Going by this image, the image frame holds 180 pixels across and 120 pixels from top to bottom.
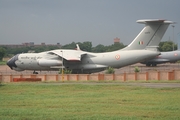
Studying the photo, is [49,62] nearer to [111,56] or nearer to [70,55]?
[70,55]

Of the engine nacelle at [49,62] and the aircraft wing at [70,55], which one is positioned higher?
the aircraft wing at [70,55]

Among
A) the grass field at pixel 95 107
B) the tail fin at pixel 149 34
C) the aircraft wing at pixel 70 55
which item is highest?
the tail fin at pixel 149 34

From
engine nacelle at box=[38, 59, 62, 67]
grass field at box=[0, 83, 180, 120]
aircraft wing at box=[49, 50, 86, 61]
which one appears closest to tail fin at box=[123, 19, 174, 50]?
aircraft wing at box=[49, 50, 86, 61]

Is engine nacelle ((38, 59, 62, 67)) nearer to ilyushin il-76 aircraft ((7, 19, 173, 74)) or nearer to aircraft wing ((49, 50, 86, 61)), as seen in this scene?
ilyushin il-76 aircraft ((7, 19, 173, 74))

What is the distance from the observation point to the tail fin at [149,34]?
47.5 m

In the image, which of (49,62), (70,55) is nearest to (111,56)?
(70,55)

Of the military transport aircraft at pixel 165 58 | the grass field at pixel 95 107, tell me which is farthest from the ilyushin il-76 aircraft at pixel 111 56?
the grass field at pixel 95 107

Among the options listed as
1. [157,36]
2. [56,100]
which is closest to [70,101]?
[56,100]

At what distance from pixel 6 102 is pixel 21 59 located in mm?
32798

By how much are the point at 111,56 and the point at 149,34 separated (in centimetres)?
612

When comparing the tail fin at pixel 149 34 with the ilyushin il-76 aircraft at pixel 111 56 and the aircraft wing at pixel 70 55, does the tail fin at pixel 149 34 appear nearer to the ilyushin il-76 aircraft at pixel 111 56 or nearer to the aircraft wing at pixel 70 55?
the ilyushin il-76 aircraft at pixel 111 56

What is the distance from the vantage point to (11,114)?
1399cm

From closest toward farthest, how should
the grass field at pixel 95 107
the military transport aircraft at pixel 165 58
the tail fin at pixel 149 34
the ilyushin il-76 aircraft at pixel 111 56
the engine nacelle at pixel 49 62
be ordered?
the grass field at pixel 95 107 < the ilyushin il-76 aircraft at pixel 111 56 < the tail fin at pixel 149 34 < the engine nacelle at pixel 49 62 < the military transport aircraft at pixel 165 58

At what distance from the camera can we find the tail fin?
4747cm
